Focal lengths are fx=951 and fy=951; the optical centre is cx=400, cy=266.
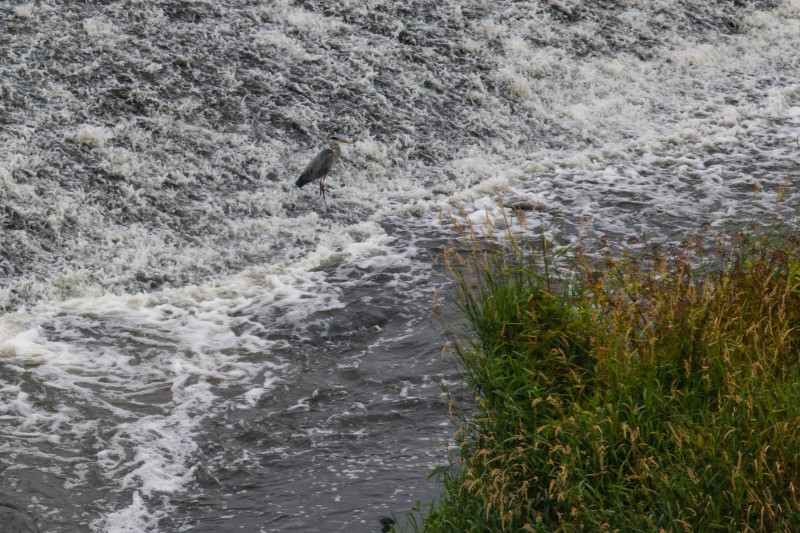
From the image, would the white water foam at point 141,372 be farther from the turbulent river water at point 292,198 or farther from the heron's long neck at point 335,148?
the heron's long neck at point 335,148

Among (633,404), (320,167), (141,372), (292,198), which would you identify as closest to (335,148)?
(320,167)

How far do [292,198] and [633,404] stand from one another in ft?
21.2

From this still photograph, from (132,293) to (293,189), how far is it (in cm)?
277

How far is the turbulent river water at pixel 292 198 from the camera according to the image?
22.4 ft

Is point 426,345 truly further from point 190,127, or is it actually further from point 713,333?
point 190,127

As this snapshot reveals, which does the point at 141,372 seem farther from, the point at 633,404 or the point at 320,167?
the point at 633,404

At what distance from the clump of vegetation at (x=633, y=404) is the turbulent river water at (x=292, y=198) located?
1001 mm

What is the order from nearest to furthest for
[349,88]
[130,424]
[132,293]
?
[130,424] < [132,293] < [349,88]

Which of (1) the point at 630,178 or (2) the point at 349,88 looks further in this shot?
(2) the point at 349,88

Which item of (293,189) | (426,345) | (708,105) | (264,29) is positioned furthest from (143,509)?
(708,105)

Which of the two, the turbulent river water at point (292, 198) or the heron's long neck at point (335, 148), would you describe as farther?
the heron's long neck at point (335, 148)

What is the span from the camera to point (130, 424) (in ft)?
23.6

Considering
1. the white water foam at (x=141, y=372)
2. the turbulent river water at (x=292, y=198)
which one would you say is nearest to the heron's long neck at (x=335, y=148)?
the turbulent river water at (x=292, y=198)

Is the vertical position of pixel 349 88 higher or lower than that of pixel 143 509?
higher
